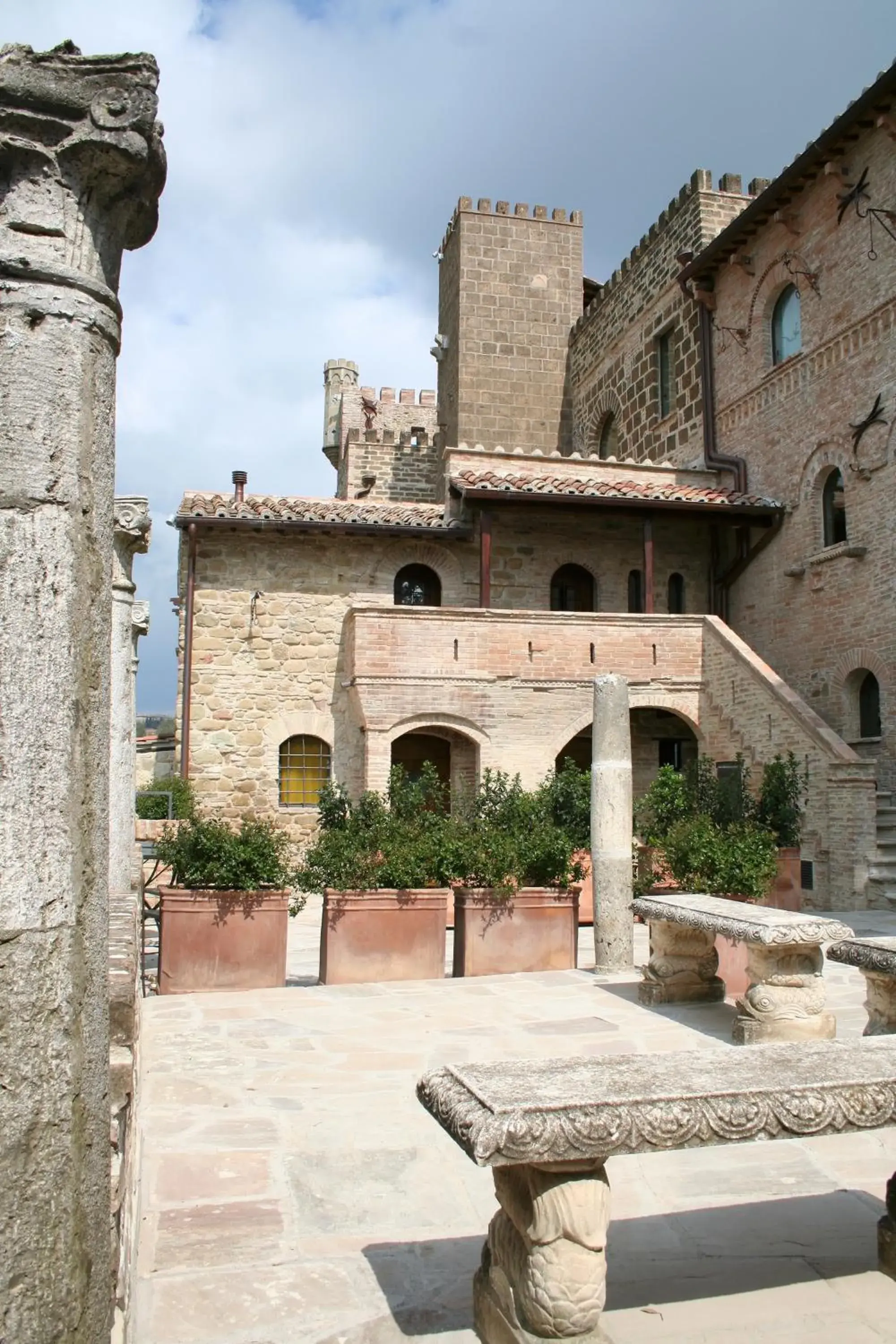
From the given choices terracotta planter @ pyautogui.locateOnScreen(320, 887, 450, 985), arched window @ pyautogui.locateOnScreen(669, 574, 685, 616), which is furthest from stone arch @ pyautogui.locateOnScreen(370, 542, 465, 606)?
terracotta planter @ pyautogui.locateOnScreen(320, 887, 450, 985)

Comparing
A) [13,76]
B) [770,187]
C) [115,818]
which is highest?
[770,187]

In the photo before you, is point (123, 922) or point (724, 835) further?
point (724, 835)

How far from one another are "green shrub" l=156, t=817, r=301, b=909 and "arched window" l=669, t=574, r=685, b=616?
1238cm

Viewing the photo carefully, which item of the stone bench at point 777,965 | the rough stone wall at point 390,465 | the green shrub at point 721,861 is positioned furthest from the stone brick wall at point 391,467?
the stone bench at point 777,965

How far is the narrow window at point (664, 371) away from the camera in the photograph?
20469 millimetres

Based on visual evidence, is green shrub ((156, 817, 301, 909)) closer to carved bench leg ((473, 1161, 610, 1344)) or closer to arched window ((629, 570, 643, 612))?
carved bench leg ((473, 1161, 610, 1344))

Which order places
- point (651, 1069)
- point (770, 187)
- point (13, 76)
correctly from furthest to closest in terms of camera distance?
point (770, 187) → point (651, 1069) → point (13, 76)

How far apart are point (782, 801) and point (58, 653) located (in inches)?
429

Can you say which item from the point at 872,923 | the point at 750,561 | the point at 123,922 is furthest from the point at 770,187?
the point at 123,922

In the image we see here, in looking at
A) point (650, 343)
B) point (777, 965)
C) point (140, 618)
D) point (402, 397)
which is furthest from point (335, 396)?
point (777, 965)

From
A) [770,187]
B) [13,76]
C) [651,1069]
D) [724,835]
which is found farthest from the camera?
[770,187]

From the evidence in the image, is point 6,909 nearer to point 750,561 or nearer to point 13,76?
point 13,76

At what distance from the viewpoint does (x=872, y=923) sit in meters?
11.2

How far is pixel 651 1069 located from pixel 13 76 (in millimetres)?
2902
